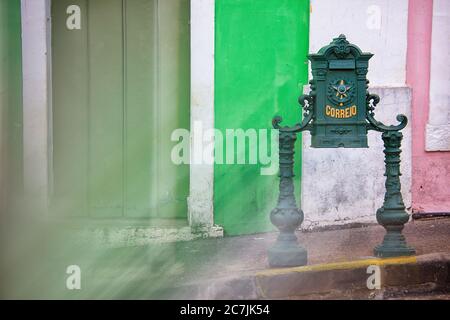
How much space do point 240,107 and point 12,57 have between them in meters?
2.46

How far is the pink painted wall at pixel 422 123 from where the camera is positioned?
8.21 m

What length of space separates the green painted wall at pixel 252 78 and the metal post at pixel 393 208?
5.77ft

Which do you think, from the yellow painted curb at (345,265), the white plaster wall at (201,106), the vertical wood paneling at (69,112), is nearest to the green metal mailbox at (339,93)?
the yellow painted curb at (345,265)

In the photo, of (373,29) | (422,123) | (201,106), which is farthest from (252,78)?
(422,123)

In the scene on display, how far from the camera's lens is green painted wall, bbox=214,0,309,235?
795 cm

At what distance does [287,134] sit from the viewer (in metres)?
6.32

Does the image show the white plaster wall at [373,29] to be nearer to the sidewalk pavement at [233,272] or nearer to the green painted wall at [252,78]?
the green painted wall at [252,78]

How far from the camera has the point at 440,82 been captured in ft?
27.1

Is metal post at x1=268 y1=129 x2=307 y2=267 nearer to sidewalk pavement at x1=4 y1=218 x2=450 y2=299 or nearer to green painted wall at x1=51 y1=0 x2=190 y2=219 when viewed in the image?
sidewalk pavement at x1=4 y1=218 x2=450 y2=299

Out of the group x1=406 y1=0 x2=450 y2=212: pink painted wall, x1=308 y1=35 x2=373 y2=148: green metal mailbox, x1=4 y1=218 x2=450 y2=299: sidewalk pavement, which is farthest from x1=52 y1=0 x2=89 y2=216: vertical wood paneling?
x1=406 y1=0 x2=450 y2=212: pink painted wall

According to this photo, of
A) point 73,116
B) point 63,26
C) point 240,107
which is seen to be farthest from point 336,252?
point 63,26

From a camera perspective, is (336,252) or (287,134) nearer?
(287,134)
